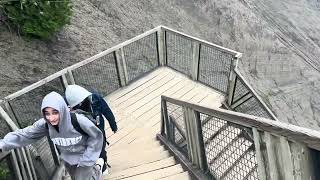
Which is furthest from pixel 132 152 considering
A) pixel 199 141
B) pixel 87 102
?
pixel 87 102

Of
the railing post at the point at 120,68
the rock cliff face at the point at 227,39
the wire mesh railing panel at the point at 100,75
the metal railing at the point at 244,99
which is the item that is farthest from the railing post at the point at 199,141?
the rock cliff face at the point at 227,39

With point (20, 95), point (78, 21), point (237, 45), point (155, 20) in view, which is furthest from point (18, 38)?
point (237, 45)

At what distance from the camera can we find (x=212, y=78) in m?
9.79

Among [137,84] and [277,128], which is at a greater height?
[277,128]

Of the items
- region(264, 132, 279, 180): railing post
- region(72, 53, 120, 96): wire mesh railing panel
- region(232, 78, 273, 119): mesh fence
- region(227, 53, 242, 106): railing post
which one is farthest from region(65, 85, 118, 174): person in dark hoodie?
region(232, 78, 273, 119): mesh fence

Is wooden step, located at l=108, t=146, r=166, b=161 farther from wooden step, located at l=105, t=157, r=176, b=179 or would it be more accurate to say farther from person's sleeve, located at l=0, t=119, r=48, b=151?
person's sleeve, located at l=0, t=119, r=48, b=151

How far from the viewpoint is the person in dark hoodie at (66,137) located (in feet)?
13.7

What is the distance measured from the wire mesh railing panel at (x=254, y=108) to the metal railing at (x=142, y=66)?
6.4 inches

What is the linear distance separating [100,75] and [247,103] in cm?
324

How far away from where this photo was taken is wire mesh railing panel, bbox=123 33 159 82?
30.6 ft

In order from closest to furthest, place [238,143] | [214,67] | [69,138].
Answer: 1. [238,143]
2. [69,138]
3. [214,67]

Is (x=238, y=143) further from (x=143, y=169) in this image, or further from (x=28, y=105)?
(x=28, y=105)

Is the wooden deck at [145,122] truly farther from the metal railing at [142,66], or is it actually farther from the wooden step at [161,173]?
the metal railing at [142,66]

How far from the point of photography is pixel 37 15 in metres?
A: 9.51
